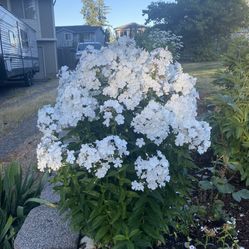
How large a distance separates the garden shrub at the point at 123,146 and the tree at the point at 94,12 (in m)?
65.9

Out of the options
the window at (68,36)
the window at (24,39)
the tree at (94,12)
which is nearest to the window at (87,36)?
the window at (68,36)

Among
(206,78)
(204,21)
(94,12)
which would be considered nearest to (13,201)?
A: (206,78)

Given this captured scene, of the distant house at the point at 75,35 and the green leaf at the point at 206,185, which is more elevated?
the green leaf at the point at 206,185

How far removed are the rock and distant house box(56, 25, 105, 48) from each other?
43.7 metres

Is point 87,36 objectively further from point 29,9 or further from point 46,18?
point 29,9

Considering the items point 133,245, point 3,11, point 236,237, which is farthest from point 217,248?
point 3,11

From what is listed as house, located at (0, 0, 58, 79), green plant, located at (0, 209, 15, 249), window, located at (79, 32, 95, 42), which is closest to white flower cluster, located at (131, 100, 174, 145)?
green plant, located at (0, 209, 15, 249)

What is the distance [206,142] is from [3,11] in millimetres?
11760

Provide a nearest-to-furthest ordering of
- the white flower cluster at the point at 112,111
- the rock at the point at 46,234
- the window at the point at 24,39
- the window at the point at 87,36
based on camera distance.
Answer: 1. the white flower cluster at the point at 112,111
2. the rock at the point at 46,234
3. the window at the point at 24,39
4. the window at the point at 87,36

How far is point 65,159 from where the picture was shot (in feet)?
6.67

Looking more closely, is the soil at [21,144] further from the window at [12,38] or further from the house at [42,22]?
the house at [42,22]

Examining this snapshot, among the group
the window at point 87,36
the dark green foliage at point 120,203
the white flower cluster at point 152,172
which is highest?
the white flower cluster at point 152,172

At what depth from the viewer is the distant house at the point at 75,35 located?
149 ft

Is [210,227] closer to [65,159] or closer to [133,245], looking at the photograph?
[133,245]
